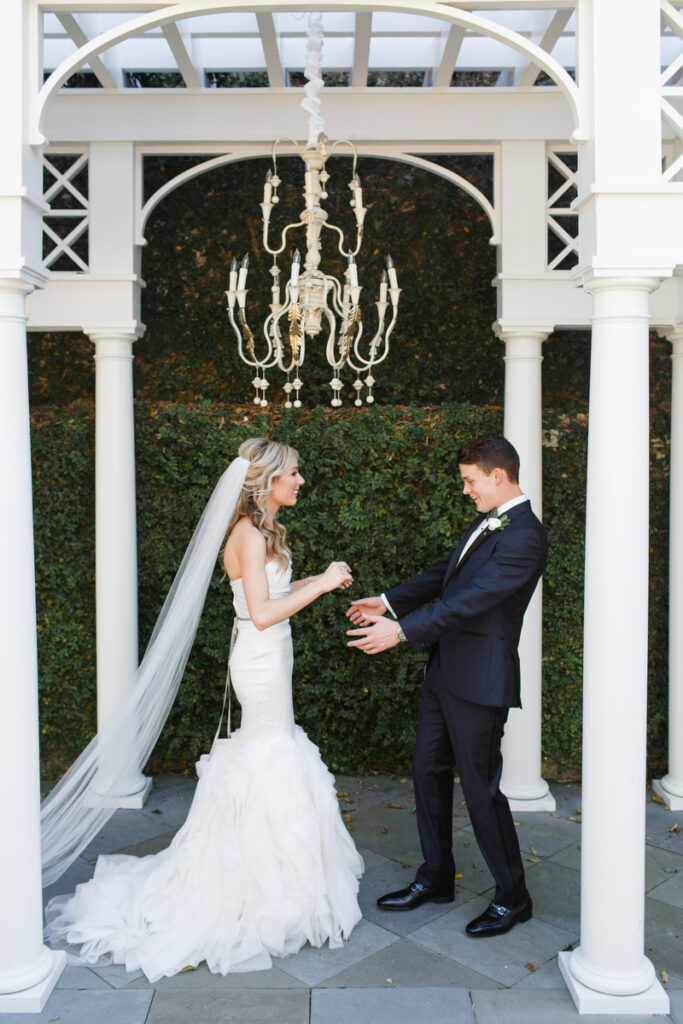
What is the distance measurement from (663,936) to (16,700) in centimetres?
306

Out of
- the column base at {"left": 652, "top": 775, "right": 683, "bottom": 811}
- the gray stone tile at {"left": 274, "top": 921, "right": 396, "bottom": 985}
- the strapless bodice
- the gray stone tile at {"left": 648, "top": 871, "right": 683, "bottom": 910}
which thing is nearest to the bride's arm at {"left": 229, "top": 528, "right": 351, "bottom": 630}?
the strapless bodice

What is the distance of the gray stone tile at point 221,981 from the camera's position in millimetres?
3797

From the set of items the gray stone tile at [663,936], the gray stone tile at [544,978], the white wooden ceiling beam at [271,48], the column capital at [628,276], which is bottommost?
the gray stone tile at [663,936]

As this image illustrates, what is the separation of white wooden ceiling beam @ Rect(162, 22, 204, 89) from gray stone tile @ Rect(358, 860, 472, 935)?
4326 millimetres

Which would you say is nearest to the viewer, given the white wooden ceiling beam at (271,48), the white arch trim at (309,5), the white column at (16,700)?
the white column at (16,700)

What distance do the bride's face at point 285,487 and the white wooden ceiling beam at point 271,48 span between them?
2186 millimetres

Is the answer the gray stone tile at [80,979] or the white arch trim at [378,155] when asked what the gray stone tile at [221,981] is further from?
the white arch trim at [378,155]

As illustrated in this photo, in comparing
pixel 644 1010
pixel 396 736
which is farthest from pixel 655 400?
pixel 644 1010

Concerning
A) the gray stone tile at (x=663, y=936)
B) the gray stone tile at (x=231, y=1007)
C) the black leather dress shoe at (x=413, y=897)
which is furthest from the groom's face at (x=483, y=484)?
the gray stone tile at (x=231, y=1007)

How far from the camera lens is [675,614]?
233 inches

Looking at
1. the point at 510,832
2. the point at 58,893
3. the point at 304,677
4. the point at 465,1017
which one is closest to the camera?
the point at 465,1017

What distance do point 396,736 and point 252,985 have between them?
2.61 meters

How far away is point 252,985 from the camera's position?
3803 millimetres

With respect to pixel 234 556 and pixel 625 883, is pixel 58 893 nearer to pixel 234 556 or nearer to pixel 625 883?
pixel 234 556
